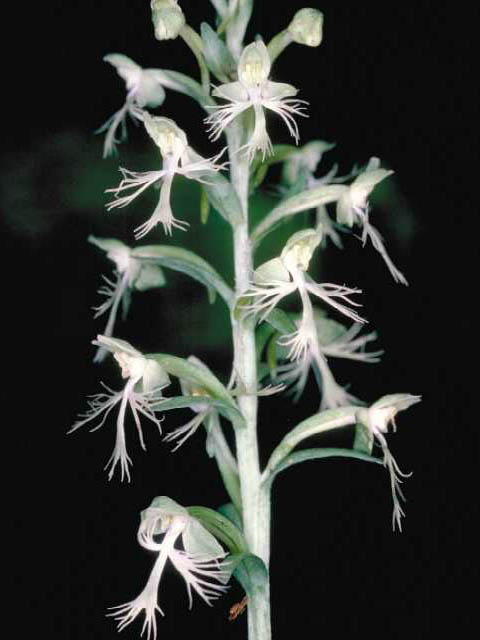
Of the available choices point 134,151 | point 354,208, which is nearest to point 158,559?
point 354,208

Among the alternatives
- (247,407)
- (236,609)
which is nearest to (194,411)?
(247,407)

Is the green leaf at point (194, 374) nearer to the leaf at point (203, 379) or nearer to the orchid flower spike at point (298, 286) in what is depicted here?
the leaf at point (203, 379)

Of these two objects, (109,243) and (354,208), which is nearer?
(354,208)

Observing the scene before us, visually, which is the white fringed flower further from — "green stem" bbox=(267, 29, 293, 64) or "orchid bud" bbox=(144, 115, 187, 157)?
"green stem" bbox=(267, 29, 293, 64)

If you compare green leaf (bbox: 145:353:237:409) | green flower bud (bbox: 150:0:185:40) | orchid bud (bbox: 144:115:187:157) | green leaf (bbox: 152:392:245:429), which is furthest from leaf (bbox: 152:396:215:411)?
green flower bud (bbox: 150:0:185:40)

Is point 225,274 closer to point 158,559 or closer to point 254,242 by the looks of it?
point 254,242
